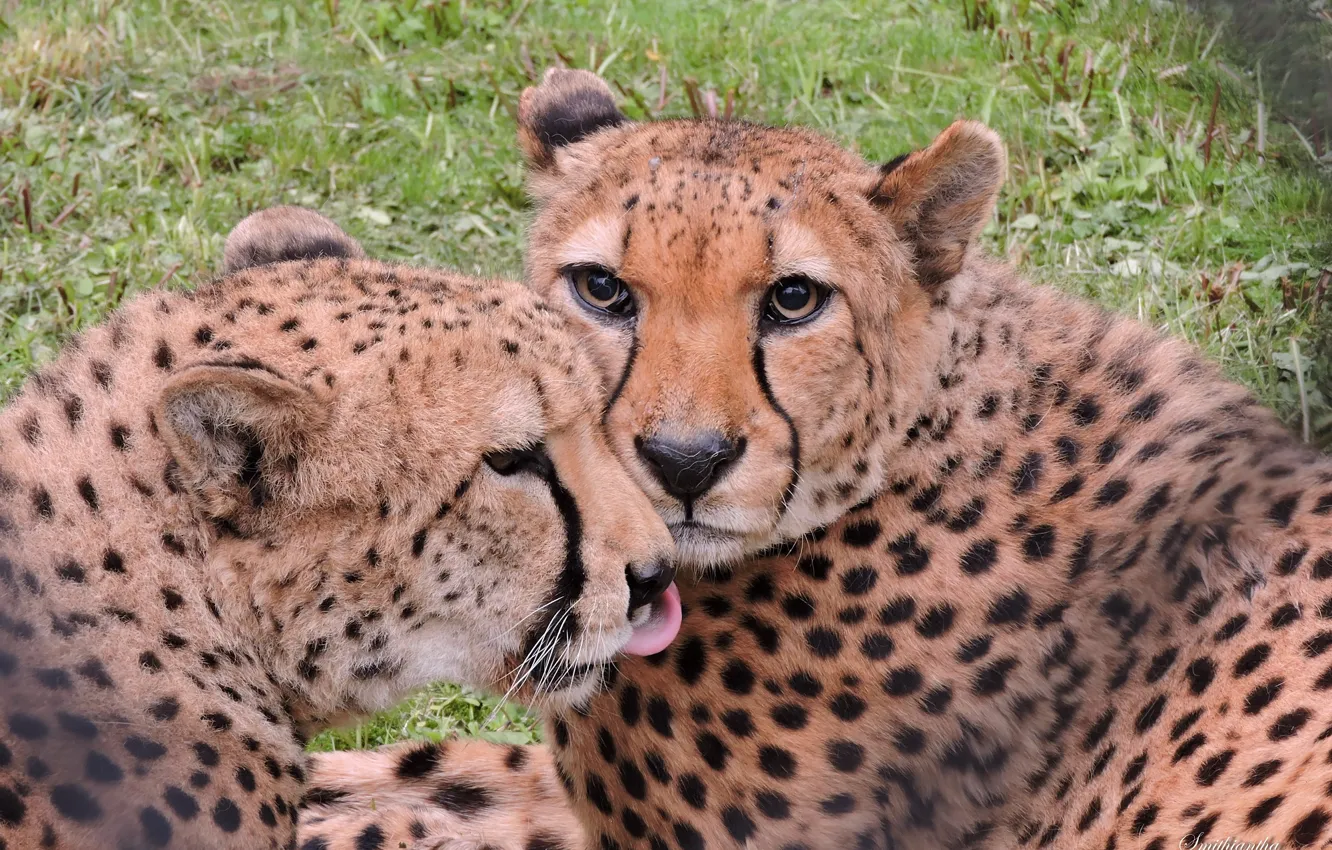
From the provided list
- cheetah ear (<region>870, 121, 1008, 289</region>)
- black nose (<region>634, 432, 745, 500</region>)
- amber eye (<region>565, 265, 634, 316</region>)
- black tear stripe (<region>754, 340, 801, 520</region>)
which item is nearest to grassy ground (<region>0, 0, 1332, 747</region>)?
cheetah ear (<region>870, 121, 1008, 289</region>)

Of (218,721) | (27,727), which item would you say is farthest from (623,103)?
(27,727)

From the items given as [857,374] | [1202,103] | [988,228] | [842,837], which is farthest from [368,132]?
[842,837]

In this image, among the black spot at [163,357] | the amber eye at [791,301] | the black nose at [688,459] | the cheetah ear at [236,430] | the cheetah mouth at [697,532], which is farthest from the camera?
the amber eye at [791,301]

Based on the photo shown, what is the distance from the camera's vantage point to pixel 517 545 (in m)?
2.66

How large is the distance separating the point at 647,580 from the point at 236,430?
728 millimetres

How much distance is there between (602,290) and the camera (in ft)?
10.0

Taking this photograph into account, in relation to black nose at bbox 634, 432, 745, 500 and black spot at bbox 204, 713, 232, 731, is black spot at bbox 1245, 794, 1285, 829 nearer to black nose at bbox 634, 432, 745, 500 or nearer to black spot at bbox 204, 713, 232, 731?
black nose at bbox 634, 432, 745, 500

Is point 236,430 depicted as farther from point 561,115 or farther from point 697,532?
point 561,115

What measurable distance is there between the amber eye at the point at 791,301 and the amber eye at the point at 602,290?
26cm

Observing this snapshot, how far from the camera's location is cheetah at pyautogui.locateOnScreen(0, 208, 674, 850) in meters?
2.34

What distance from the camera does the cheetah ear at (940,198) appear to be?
3.09 meters

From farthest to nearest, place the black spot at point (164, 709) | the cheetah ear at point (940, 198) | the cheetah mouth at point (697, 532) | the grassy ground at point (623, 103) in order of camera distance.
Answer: the grassy ground at point (623, 103) < the cheetah ear at point (940, 198) < the cheetah mouth at point (697, 532) < the black spot at point (164, 709)

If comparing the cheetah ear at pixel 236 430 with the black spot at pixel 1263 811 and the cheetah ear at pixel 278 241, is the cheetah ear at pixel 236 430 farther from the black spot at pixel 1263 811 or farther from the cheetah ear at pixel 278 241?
the black spot at pixel 1263 811

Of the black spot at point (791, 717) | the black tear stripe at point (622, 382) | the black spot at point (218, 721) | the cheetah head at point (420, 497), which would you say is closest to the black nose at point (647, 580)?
the cheetah head at point (420, 497)
